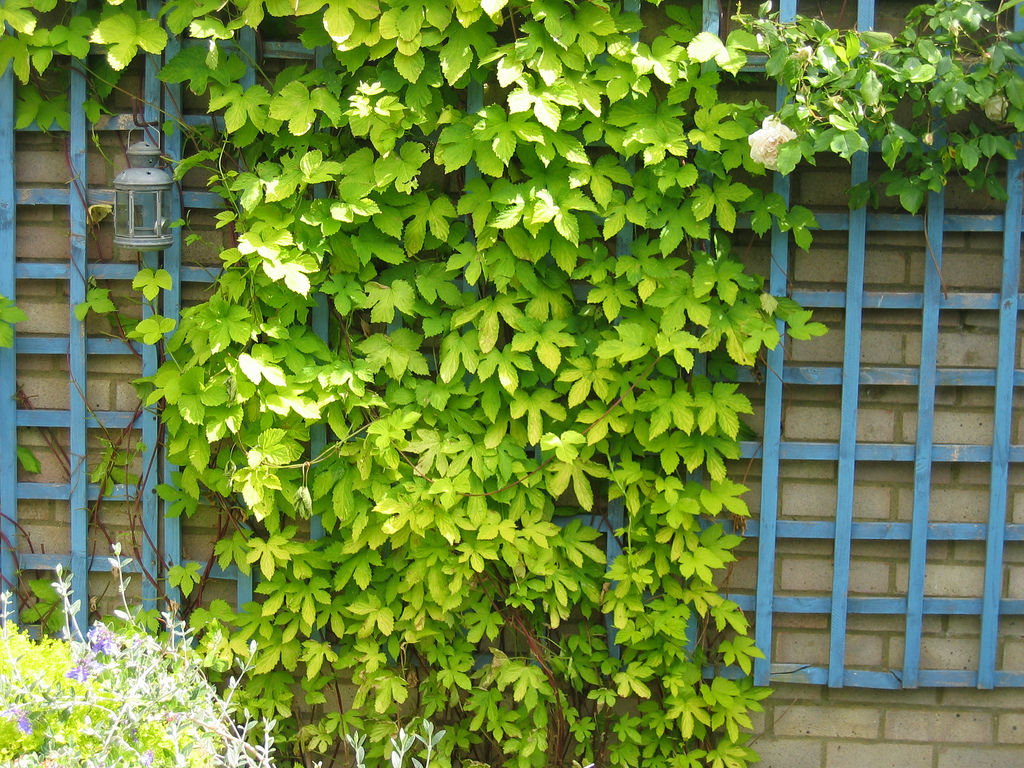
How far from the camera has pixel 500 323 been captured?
2.82m

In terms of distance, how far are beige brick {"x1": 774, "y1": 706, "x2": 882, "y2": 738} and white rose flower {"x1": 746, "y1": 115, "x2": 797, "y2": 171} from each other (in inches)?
64.1

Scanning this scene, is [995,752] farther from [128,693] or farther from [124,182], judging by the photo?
[124,182]

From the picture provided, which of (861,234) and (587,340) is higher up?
(861,234)

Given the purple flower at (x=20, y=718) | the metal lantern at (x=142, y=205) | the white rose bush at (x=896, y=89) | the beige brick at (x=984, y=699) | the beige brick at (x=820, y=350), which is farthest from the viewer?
the beige brick at (x=984, y=699)

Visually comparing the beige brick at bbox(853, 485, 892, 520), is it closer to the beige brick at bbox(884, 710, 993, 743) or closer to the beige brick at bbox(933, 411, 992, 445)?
the beige brick at bbox(933, 411, 992, 445)

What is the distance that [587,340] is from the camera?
8.97 ft

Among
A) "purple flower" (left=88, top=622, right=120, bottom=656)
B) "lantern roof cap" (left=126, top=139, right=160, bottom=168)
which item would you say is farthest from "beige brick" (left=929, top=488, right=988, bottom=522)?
"lantern roof cap" (left=126, top=139, right=160, bottom=168)

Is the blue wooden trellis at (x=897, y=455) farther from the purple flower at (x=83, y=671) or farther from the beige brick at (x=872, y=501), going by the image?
the purple flower at (x=83, y=671)

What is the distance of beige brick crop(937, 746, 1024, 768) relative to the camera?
2945mm

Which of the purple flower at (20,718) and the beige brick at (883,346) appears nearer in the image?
the purple flower at (20,718)

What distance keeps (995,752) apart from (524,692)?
57.7 inches

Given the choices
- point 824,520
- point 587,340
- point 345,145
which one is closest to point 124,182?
point 345,145

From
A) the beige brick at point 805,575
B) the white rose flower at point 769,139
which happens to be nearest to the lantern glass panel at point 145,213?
the white rose flower at point 769,139

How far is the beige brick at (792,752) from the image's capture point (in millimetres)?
2949
